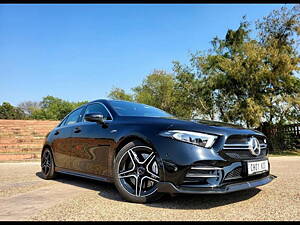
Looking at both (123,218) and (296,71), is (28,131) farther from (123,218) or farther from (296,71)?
(296,71)

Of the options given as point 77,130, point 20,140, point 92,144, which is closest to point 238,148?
point 92,144

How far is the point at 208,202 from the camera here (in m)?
2.83

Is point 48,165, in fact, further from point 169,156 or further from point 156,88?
point 156,88

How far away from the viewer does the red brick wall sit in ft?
32.6

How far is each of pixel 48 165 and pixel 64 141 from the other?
2.67 ft

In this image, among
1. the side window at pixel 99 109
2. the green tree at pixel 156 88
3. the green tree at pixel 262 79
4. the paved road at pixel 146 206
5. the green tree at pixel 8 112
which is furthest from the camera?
the green tree at pixel 8 112

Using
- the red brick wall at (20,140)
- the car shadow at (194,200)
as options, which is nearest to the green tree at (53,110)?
the red brick wall at (20,140)

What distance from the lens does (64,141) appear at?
4.39m

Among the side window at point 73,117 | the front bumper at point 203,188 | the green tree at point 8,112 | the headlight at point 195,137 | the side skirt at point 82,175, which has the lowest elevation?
the side skirt at point 82,175

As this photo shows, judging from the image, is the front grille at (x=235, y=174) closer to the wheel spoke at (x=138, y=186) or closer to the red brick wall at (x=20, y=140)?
the wheel spoke at (x=138, y=186)

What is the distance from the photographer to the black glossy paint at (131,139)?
2.55m

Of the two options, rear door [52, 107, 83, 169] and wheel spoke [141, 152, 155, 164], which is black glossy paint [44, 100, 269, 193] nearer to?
rear door [52, 107, 83, 169]

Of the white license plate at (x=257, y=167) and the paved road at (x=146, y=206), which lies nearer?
the paved road at (x=146, y=206)

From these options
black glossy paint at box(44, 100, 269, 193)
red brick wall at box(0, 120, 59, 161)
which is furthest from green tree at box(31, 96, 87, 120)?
black glossy paint at box(44, 100, 269, 193)
